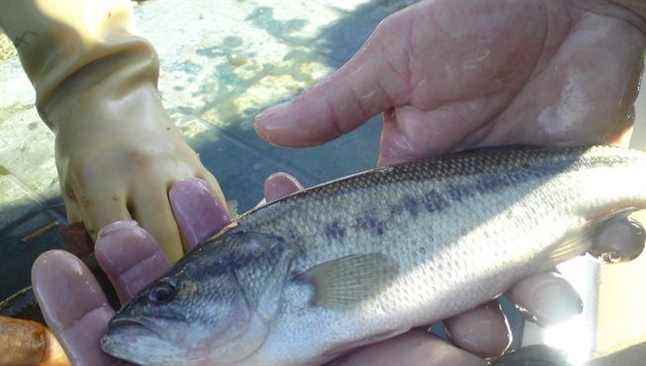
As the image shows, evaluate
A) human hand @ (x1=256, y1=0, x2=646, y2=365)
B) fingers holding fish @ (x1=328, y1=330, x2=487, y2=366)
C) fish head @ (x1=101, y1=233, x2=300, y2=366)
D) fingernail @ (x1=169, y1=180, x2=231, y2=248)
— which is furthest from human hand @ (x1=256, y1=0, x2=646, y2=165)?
fingers holding fish @ (x1=328, y1=330, x2=487, y2=366)

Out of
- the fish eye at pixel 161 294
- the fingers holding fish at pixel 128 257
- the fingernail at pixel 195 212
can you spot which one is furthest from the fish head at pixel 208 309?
the fingernail at pixel 195 212

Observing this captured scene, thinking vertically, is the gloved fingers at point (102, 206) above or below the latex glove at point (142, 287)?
below

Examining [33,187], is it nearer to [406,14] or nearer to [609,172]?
[406,14]

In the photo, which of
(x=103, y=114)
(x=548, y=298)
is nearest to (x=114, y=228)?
(x=103, y=114)

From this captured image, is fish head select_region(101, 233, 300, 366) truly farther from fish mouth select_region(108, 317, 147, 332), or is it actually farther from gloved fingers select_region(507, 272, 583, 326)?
gloved fingers select_region(507, 272, 583, 326)

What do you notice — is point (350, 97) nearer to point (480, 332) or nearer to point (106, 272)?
point (480, 332)

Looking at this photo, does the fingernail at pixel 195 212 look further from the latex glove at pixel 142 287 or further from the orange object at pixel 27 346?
the orange object at pixel 27 346
